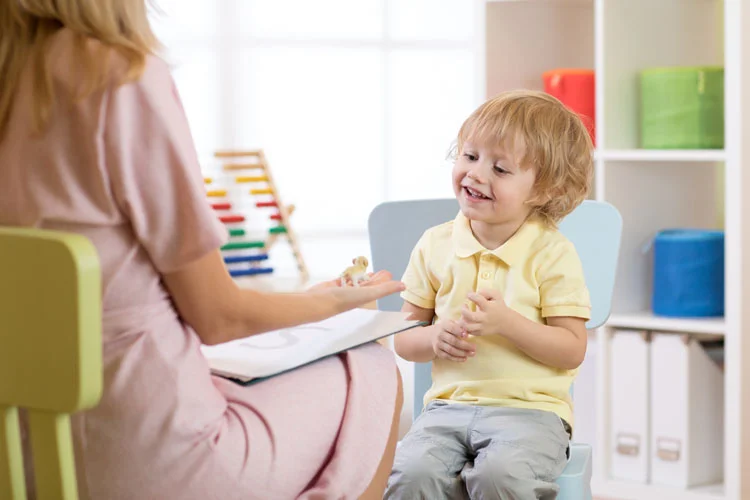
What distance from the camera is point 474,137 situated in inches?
59.7

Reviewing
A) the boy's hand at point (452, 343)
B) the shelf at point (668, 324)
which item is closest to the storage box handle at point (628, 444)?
the shelf at point (668, 324)

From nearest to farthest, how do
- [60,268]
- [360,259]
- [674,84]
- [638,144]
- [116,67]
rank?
1. [60,268]
2. [116,67]
3. [360,259]
4. [674,84]
5. [638,144]

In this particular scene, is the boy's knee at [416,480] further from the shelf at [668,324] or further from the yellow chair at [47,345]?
the shelf at [668,324]

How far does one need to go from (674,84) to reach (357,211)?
1.17m

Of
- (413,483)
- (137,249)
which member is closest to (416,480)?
(413,483)

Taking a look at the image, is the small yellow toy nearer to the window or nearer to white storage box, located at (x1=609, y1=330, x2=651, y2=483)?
white storage box, located at (x1=609, y1=330, x2=651, y2=483)

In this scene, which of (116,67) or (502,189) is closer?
(116,67)

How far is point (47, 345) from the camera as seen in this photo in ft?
2.78

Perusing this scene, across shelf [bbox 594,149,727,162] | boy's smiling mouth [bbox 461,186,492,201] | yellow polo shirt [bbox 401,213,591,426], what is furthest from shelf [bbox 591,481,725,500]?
boy's smiling mouth [bbox 461,186,492,201]

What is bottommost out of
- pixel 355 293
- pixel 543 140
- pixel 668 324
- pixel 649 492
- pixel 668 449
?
pixel 649 492

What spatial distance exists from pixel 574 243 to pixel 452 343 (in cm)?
38

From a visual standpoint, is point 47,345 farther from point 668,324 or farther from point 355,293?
point 668,324

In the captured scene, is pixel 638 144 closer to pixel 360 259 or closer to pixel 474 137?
pixel 474 137

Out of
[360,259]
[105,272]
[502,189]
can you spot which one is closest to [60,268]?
[105,272]
